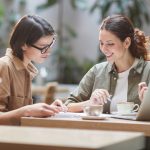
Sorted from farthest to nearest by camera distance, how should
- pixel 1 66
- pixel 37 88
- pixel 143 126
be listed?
1. pixel 37 88
2. pixel 1 66
3. pixel 143 126

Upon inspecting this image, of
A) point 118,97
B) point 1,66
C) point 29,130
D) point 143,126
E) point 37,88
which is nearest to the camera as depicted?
point 29,130

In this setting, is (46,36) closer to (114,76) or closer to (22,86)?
(22,86)

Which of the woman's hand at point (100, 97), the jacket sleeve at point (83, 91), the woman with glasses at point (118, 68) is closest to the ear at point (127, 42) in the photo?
the woman with glasses at point (118, 68)

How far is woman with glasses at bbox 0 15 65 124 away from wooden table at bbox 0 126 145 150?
1516 millimetres

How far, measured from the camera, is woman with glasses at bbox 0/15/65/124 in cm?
248

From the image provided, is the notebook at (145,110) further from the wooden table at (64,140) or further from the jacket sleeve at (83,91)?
the wooden table at (64,140)

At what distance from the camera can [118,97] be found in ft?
9.30

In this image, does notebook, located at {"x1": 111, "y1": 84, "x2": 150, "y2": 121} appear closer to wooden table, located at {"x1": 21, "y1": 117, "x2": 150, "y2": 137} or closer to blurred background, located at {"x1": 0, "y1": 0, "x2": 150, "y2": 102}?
wooden table, located at {"x1": 21, "y1": 117, "x2": 150, "y2": 137}

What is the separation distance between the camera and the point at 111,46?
2.91 metres

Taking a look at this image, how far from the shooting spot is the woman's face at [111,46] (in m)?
2.90

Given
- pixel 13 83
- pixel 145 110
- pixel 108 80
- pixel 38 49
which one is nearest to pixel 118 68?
pixel 108 80

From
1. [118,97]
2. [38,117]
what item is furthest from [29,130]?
[118,97]

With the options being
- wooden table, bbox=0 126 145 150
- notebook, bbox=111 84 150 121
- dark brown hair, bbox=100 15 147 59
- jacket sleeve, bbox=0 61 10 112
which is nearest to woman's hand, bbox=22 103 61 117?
jacket sleeve, bbox=0 61 10 112

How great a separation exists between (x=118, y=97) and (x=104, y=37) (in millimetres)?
372
